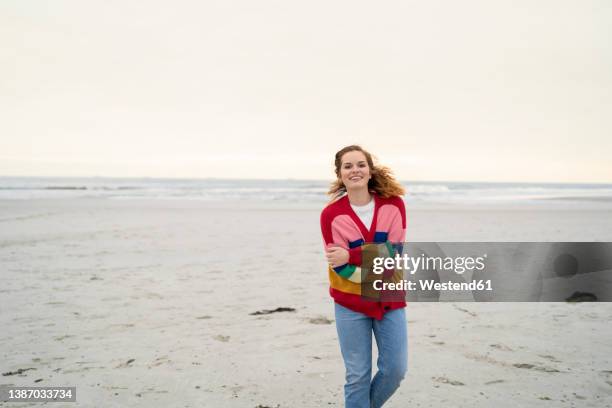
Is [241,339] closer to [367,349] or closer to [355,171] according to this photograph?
[367,349]

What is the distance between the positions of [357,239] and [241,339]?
263 centimetres

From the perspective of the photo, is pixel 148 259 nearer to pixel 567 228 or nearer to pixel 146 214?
pixel 146 214

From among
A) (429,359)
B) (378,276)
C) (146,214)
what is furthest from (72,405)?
(146,214)

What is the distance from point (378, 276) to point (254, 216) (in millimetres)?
15550

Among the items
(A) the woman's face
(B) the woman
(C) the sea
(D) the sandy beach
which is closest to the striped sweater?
(B) the woman

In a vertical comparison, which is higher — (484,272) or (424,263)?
(424,263)

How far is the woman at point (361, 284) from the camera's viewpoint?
106 inches

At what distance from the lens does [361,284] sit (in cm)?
267

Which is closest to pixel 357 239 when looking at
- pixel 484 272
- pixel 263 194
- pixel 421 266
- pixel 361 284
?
pixel 361 284

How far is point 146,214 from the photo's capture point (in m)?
18.2

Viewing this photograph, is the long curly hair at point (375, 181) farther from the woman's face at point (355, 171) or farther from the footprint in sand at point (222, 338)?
the footprint in sand at point (222, 338)

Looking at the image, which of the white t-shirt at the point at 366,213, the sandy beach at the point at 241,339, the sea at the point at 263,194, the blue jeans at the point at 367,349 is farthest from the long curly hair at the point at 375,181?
the sea at the point at 263,194

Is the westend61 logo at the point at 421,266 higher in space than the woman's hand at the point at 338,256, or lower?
→ lower

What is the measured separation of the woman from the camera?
269 centimetres
